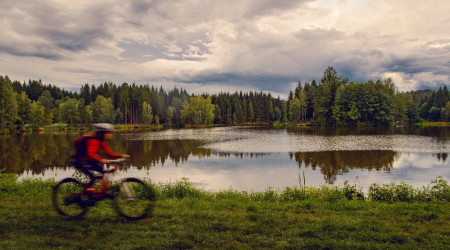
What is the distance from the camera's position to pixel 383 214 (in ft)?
23.0

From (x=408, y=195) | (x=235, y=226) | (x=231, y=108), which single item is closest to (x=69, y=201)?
(x=235, y=226)

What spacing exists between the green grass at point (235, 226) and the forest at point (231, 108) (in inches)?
3023

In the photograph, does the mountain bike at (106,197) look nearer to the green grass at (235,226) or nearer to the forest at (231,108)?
the green grass at (235,226)

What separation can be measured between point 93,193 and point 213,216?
10.5ft

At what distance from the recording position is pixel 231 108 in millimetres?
138250

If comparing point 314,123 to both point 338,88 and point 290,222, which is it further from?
point 290,222

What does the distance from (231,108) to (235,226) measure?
435 feet

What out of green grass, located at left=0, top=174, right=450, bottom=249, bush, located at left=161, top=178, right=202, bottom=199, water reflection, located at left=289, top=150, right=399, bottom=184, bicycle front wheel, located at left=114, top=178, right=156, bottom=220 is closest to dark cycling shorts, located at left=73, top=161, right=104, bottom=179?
bicycle front wheel, located at left=114, top=178, right=156, bottom=220

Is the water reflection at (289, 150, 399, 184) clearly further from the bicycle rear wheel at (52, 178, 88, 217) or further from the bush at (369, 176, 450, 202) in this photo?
the bicycle rear wheel at (52, 178, 88, 217)

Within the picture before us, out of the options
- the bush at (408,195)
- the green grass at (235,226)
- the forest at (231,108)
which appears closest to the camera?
the green grass at (235,226)

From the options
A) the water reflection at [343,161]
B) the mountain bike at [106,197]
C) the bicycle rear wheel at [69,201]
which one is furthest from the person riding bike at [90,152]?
the water reflection at [343,161]

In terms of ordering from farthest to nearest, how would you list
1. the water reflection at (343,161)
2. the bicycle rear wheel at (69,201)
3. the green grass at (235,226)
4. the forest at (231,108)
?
1. the forest at (231,108)
2. the water reflection at (343,161)
3. the bicycle rear wheel at (69,201)
4. the green grass at (235,226)

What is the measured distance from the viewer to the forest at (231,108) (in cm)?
8081

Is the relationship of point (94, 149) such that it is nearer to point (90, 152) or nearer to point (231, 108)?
point (90, 152)
